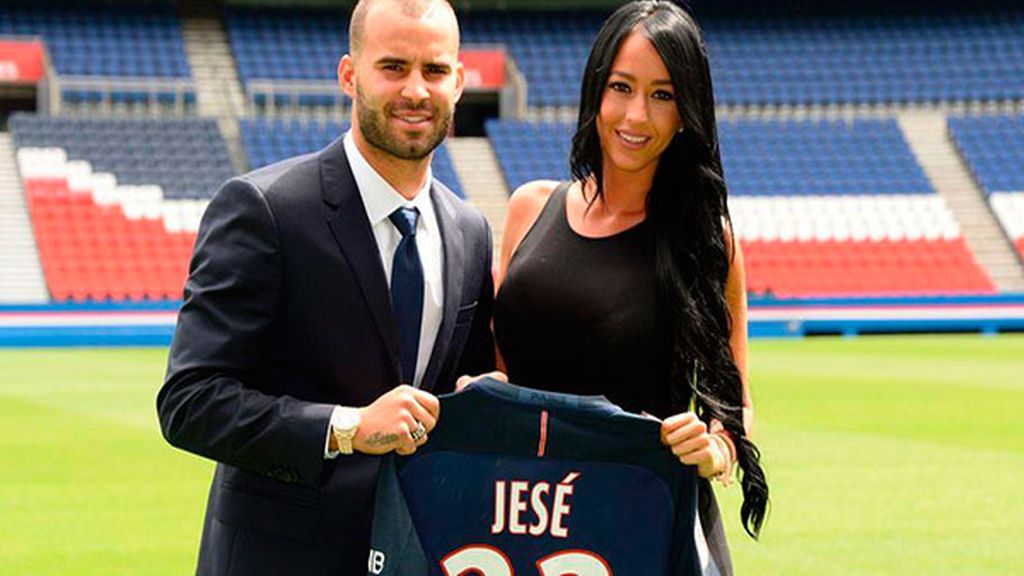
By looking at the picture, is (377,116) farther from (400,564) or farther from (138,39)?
(138,39)

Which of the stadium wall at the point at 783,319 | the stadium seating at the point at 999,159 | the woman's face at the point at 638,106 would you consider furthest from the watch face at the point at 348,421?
the stadium seating at the point at 999,159

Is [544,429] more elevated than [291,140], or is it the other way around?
[544,429]

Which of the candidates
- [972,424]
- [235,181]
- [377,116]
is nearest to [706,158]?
[377,116]

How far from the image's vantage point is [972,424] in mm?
12531

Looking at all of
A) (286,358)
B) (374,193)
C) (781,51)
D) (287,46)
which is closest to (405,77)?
(374,193)

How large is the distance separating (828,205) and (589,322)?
29.5 m

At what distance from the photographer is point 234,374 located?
3139 millimetres

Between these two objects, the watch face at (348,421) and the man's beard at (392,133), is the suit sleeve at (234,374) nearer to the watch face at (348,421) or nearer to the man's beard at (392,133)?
the watch face at (348,421)

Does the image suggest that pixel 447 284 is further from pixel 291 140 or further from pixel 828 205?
pixel 828 205

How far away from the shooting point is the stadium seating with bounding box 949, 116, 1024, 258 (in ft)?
107

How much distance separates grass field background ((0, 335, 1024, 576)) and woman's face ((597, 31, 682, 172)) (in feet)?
12.1

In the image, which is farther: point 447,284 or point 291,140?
point 291,140

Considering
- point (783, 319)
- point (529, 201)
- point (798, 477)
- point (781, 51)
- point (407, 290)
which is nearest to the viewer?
point (407, 290)

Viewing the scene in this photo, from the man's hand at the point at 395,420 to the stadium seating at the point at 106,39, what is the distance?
3174cm
